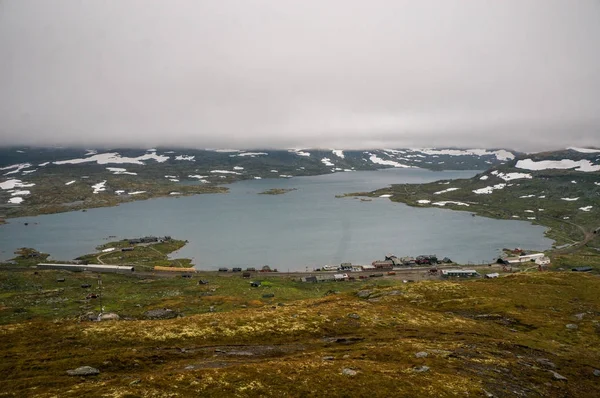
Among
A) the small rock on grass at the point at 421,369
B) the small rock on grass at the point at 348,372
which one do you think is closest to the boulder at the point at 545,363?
the small rock on grass at the point at 421,369

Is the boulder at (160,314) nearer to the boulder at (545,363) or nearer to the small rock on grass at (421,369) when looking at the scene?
the small rock on grass at (421,369)

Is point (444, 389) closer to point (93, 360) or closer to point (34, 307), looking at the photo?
point (93, 360)

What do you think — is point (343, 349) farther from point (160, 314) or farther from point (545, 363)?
point (160, 314)

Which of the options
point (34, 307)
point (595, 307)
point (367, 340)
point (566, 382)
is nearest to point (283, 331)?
point (367, 340)

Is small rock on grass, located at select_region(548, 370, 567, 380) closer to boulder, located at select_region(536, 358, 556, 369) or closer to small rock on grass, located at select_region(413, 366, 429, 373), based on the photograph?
Answer: boulder, located at select_region(536, 358, 556, 369)

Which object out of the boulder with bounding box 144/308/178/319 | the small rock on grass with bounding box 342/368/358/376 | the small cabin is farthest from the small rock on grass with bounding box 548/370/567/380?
the small cabin
